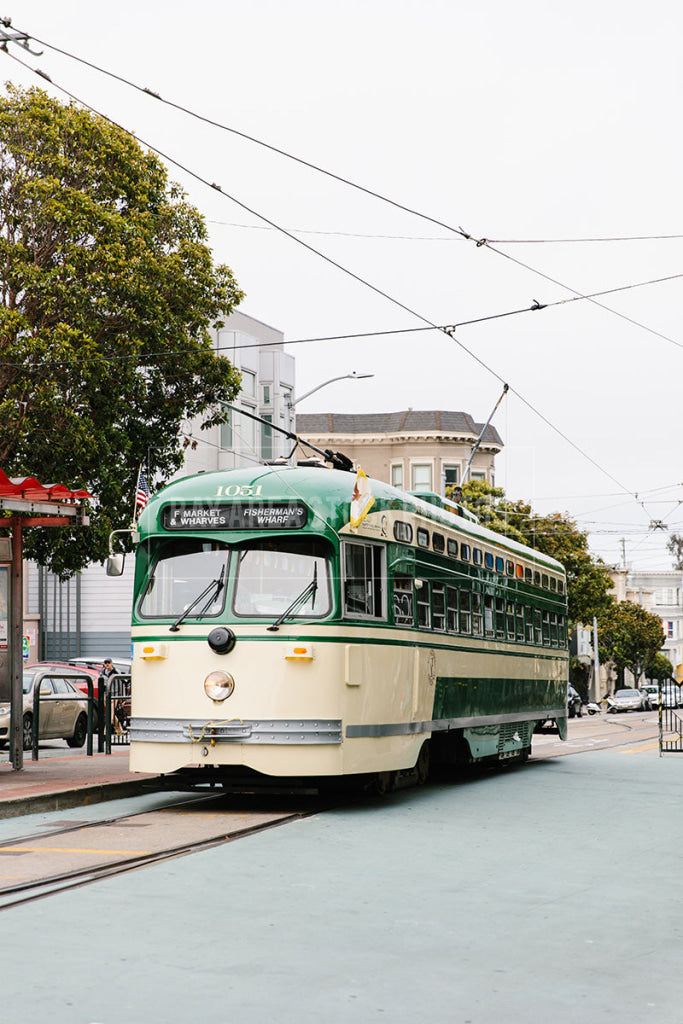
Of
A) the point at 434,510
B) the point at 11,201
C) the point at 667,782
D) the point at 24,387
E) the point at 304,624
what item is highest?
the point at 11,201

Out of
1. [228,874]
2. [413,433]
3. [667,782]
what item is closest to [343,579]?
[228,874]

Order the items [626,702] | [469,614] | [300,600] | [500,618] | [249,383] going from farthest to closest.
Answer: [626,702] → [249,383] → [500,618] → [469,614] → [300,600]

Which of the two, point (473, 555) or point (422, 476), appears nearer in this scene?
point (473, 555)

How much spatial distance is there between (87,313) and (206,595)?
9.90 meters

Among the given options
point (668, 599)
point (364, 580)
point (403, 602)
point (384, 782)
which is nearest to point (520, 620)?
point (403, 602)

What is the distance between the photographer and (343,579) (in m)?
13.3

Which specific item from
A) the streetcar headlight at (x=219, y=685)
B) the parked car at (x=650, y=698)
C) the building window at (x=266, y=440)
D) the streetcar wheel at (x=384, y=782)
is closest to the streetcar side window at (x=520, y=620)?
the streetcar wheel at (x=384, y=782)

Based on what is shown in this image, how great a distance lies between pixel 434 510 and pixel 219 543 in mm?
3464

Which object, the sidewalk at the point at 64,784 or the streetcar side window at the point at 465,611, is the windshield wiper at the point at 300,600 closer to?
the sidewalk at the point at 64,784

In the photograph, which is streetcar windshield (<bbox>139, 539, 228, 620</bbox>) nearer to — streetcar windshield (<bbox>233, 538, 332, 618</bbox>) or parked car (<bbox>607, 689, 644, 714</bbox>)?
streetcar windshield (<bbox>233, 538, 332, 618</bbox>)

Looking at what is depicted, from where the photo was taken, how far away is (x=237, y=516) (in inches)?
529

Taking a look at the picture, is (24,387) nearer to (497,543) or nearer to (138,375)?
(138,375)

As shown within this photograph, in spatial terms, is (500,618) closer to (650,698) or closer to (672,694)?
(672,694)

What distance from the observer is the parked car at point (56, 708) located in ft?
77.9
